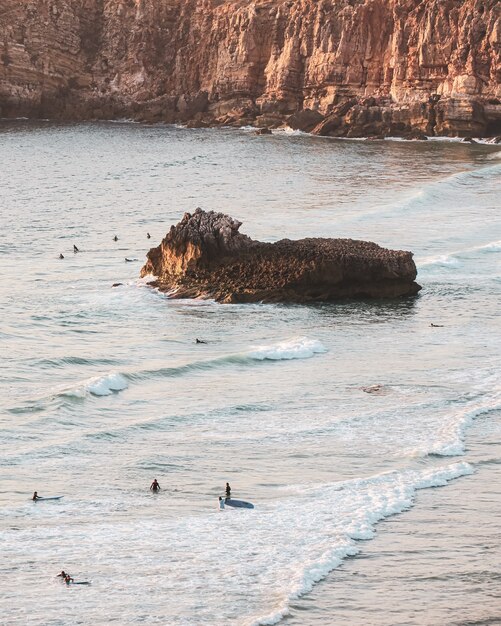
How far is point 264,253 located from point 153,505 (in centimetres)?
2257

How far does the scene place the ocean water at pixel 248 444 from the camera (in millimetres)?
20719

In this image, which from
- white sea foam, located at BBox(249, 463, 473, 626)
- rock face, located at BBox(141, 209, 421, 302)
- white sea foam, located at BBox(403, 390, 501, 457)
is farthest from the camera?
rock face, located at BBox(141, 209, 421, 302)

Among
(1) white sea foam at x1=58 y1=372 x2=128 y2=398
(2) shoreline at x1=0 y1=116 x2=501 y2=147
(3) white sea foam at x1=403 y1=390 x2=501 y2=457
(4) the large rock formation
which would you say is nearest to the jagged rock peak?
(1) white sea foam at x1=58 y1=372 x2=128 y2=398

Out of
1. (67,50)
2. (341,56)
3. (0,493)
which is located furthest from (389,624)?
(67,50)

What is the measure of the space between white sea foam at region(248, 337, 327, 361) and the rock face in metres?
6.59

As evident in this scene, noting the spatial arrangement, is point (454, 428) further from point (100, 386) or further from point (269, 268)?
point (269, 268)

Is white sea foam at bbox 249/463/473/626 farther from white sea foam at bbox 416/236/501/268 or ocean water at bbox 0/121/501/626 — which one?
white sea foam at bbox 416/236/501/268

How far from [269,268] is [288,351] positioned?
341 inches

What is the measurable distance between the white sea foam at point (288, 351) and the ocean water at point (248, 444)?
0.09 m

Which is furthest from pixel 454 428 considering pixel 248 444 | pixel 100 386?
pixel 100 386

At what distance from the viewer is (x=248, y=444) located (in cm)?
2845

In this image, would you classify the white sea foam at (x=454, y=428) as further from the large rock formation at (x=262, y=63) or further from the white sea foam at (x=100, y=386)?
the large rock formation at (x=262, y=63)

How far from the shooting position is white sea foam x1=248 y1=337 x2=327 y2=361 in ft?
121

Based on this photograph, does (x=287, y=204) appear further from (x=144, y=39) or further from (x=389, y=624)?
(x=144, y=39)
